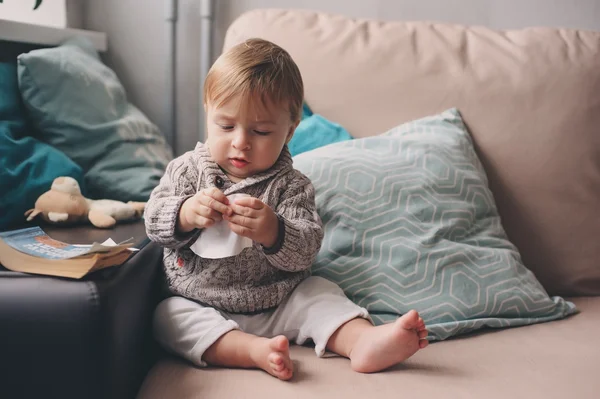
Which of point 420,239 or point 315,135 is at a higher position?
point 315,135

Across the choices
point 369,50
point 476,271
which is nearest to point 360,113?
point 369,50

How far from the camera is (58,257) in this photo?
2.75 ft

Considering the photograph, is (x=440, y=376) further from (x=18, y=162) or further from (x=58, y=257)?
(x=18, y=162)

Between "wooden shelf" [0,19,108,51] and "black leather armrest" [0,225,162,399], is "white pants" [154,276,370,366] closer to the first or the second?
"black leather armrest" [0,225,162,399]

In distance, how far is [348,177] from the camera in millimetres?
1273

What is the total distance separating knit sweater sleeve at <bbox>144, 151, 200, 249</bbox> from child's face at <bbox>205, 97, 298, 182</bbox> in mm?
66

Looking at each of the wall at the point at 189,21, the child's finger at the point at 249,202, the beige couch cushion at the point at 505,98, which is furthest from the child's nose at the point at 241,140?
the wall at the point at 189,21

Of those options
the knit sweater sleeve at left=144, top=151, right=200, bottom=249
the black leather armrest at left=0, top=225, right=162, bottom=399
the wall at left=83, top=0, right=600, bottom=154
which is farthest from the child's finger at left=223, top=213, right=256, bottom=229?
the wall at left=83, top=0, right=600, bottom=154

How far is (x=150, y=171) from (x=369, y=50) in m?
0.60

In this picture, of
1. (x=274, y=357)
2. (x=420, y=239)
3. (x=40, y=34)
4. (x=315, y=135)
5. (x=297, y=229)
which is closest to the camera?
(x=274, y=357)

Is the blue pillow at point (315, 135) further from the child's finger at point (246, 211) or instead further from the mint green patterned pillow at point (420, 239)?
the child's finger at point (246, 211)

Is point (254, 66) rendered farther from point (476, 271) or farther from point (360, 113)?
point (476, 271)

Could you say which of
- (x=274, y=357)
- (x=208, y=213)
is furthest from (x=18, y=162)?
(x=274, y=357)

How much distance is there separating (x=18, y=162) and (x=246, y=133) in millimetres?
538
